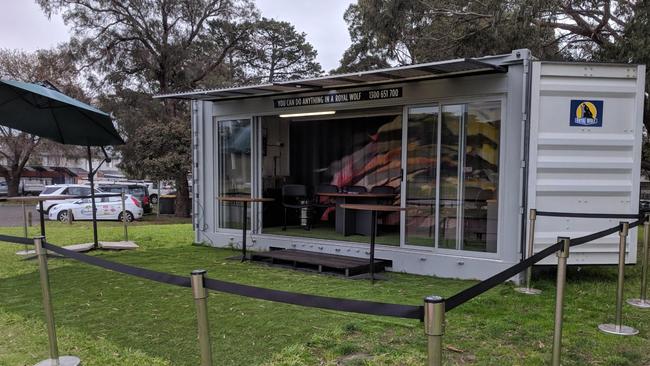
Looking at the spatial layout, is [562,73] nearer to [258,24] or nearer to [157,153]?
[157,153]

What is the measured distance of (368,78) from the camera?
23.4ft

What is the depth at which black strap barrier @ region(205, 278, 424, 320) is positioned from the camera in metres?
2.15

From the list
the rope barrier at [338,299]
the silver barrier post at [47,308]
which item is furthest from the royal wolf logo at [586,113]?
the silver barrier post at [47,308]

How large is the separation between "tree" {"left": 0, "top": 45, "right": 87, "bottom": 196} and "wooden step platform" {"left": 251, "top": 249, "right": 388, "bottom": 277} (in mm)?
15676

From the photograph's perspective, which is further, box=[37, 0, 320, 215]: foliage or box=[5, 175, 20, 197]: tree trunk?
box=[5, 175, 20, 197]: tree trunk

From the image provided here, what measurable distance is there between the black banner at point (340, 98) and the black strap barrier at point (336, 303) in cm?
550

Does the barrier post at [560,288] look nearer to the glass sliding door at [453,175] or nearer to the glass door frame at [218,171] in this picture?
the glass sliding door at [453,175]

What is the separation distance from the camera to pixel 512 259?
20.9 ft

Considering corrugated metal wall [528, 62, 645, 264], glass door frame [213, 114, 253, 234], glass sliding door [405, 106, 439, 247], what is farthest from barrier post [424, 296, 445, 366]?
glass door frame [213, 114, 253, 234]

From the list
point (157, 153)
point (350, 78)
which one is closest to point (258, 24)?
point (157, 153)

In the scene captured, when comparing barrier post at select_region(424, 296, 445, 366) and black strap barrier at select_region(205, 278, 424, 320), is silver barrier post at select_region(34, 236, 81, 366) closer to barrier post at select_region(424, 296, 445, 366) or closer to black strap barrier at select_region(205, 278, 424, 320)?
black strap barrier at select_region(205, 278, 424, 320)

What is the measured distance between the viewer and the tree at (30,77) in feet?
74.7

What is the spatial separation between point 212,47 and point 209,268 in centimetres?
1691

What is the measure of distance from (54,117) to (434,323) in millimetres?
8264
